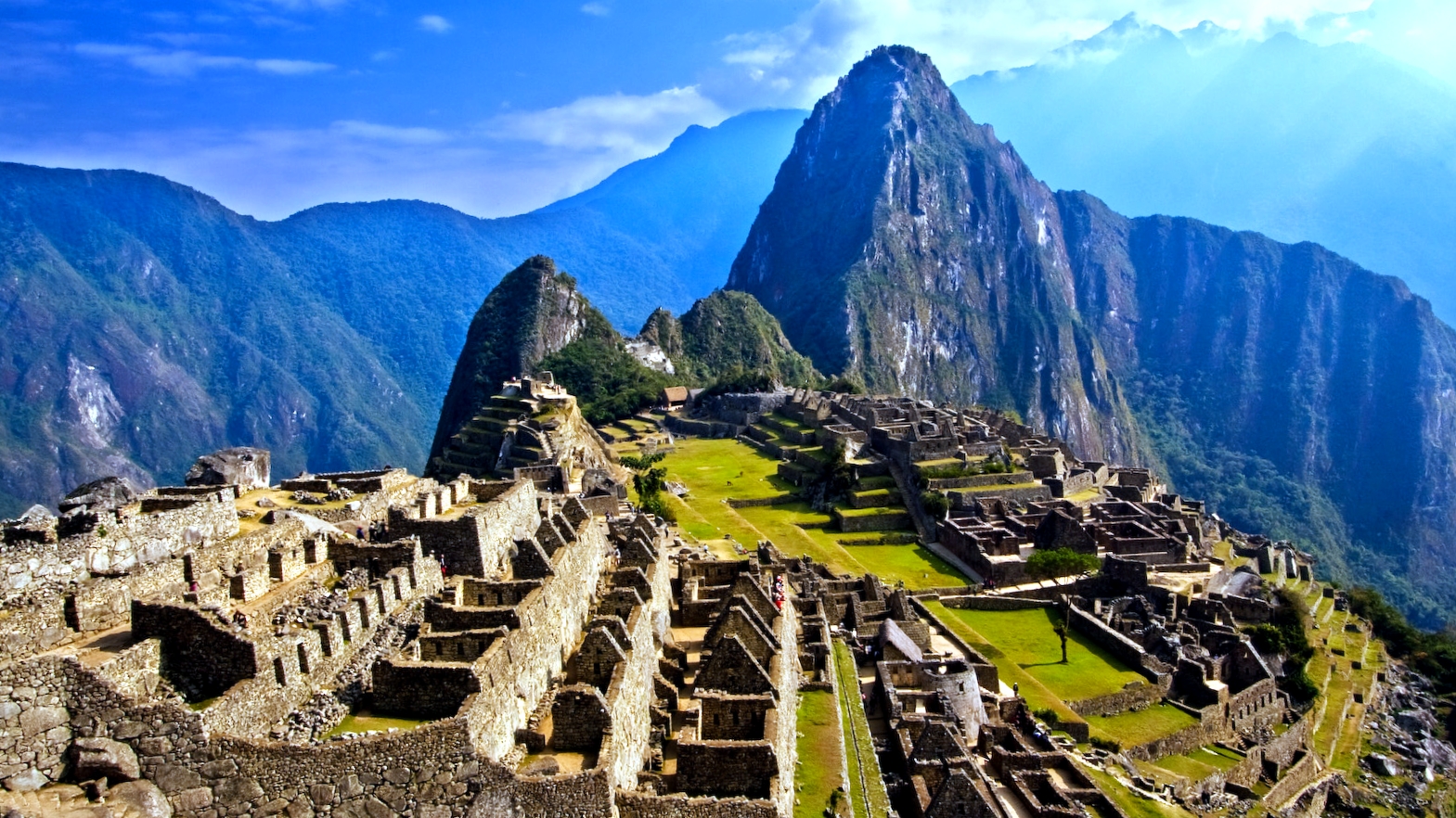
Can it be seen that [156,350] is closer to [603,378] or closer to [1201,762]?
[603,378]

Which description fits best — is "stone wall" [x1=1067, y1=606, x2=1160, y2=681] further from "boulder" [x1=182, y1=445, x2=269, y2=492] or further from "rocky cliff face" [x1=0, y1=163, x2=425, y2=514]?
"rocky cliff face" [x1=0, y1=163, x2=425, y2=514]

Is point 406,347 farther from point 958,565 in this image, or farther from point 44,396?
point 958,565

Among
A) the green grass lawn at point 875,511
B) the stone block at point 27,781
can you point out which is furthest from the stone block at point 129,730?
the green grass lawn at point 875,511

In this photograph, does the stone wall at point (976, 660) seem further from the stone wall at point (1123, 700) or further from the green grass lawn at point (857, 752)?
the green grass lawn at point (857, 752)

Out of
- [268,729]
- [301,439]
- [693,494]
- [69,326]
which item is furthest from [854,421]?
[268,729]

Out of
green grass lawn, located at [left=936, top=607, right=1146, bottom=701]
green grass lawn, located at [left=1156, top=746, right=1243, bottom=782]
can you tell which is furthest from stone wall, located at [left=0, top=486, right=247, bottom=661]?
green grass lawn, located at [left=1156, top=746, right=1243, bottom=782]

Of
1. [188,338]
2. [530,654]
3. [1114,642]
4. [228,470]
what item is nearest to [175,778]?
[530,654]

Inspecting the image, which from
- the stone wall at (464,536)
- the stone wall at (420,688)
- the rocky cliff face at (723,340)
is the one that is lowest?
the stone wall at (420,688)
